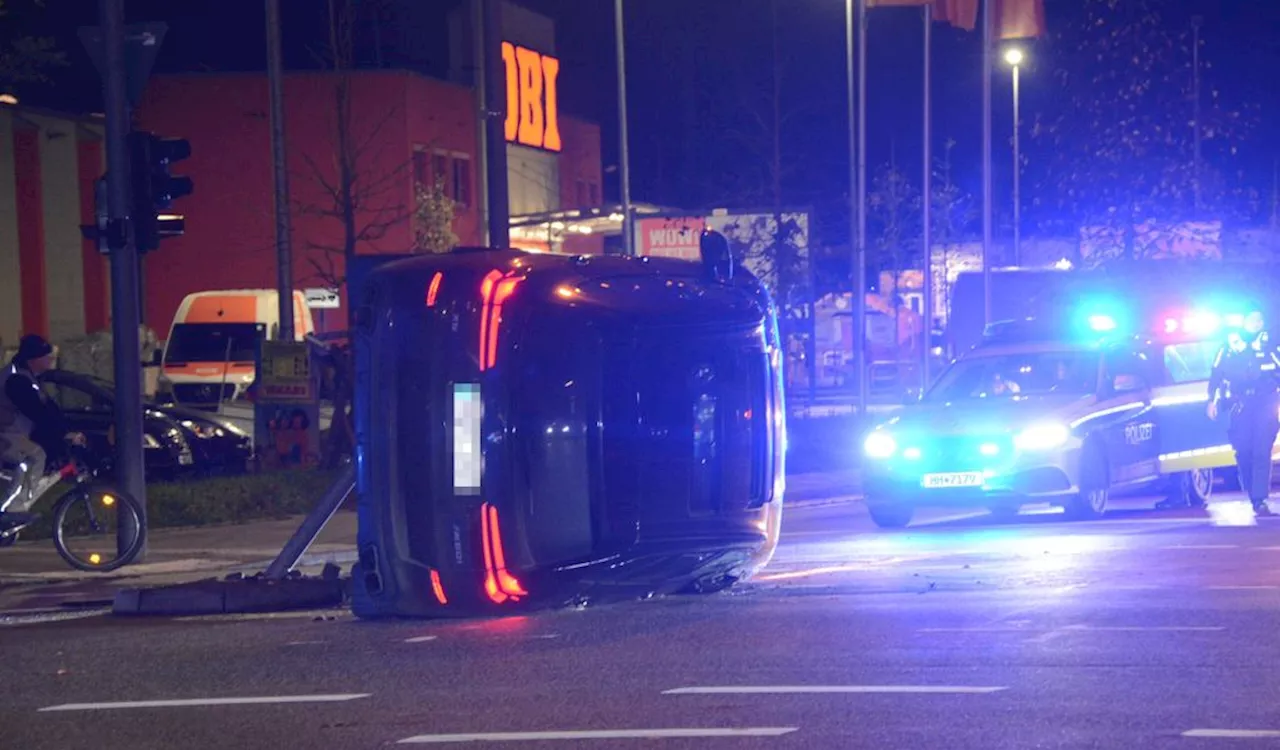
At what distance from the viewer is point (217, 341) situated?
123 feet

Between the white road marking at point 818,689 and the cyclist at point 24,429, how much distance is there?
913cm

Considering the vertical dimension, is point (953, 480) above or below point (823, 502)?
above

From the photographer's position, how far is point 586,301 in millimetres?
→ 11117

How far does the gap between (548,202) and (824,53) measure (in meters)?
9.12

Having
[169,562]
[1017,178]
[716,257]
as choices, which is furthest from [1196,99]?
[716,257]

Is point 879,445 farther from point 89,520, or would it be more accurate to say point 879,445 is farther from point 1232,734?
point 1232,734

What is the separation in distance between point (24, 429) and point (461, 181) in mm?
37577

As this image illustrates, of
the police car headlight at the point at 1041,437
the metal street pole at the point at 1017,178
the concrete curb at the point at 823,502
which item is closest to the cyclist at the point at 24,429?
the police car headlight at the point at 1041,437

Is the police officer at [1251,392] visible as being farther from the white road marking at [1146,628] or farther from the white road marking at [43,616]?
the white road marking at [43,616]

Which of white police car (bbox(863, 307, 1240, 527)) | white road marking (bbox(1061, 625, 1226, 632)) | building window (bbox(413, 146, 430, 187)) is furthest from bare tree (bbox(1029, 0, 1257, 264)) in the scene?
white road marking (bbox(1061, 625, 1226, 632))

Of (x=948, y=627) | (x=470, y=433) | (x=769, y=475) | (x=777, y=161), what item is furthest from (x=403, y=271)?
(x=777, y=161)

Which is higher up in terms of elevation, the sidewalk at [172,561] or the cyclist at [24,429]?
the cyclist at [24,429]

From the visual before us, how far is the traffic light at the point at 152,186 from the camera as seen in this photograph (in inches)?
663

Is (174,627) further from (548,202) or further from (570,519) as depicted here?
(548,202)
